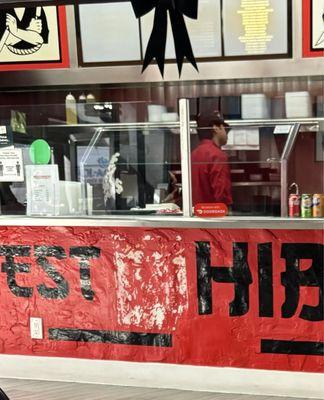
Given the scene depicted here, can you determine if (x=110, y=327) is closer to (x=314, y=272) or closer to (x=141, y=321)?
(x=141, y=321)

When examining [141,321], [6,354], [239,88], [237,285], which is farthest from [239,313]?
[239,88]

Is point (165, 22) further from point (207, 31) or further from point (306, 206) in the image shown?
point (207, 31)

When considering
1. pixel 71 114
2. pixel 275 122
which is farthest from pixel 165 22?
pixel 275 122

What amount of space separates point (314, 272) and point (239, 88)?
2.21 meters

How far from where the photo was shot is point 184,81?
15.7ft

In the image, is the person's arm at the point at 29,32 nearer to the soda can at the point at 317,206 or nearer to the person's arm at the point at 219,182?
the person's arm at the point at 219,182

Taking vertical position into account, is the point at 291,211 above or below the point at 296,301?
above

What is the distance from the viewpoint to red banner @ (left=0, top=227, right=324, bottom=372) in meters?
3.23

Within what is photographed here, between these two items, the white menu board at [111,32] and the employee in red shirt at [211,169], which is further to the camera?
the white menu board at [111,32]

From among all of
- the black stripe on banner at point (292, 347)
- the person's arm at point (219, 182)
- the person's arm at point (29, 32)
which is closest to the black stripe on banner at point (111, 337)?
the black stripe on banner at point (292, 347)

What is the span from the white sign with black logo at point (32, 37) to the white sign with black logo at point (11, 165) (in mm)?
1351

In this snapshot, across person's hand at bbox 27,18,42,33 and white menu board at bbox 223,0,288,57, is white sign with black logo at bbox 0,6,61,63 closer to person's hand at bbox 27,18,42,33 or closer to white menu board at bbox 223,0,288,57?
person's hand at bbox 27,18,42,33

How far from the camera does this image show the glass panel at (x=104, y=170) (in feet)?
11.3

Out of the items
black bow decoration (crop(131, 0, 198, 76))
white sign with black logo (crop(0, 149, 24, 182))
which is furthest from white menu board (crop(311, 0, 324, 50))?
black bow decoration (crop(131, 0, 198, 76))
